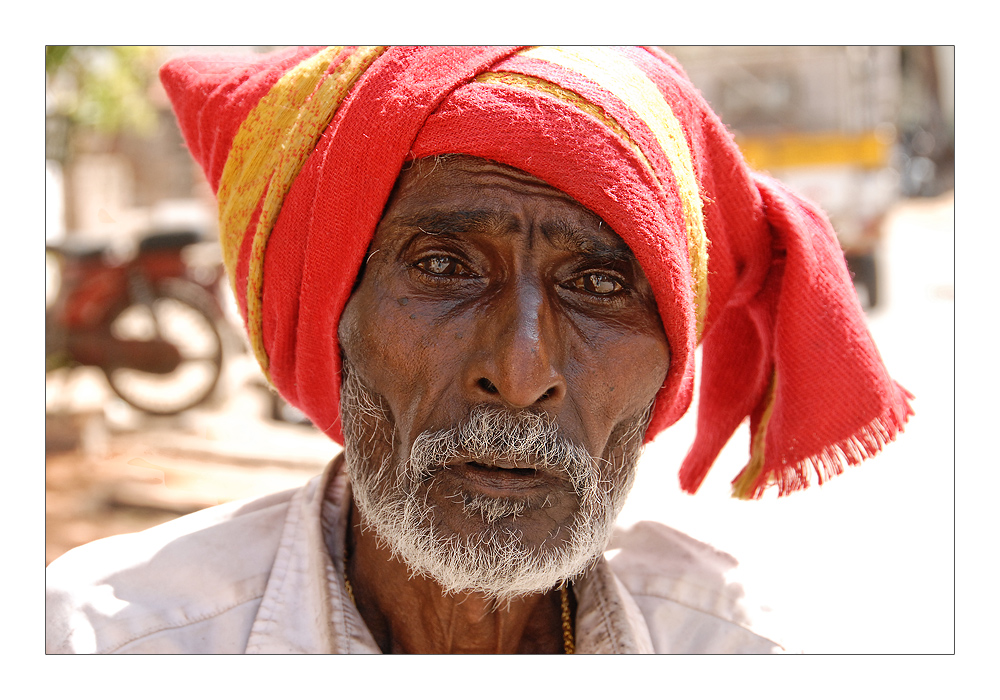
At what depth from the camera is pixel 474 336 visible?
1.76 m

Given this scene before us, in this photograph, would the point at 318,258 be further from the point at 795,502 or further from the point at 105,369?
the point at 105,369

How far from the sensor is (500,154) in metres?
1.72

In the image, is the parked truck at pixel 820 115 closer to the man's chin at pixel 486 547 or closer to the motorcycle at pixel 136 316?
the motorcycle at pixel 136 316

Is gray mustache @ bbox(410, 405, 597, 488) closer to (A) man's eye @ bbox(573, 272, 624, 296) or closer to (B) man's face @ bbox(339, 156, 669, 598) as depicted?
(B) man's face @ bbox(339, 156, 669, 598)

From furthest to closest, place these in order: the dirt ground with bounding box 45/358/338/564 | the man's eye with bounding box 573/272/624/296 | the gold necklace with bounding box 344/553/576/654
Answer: the dirt ground with bounding box 45/358/338/564
the gold necklace with bounding box 344/553/576/654
the man's eye with bounding box 573/272/624/296

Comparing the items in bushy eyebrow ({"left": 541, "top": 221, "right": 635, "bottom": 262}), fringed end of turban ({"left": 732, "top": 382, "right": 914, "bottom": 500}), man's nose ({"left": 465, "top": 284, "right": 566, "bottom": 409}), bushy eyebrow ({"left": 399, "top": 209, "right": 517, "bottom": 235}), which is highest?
bushy eyebrow ({"left": 399, "top": 209, "right": 517, "bottom": 235})

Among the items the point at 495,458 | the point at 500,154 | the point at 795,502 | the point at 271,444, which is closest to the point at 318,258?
the point at 500,154

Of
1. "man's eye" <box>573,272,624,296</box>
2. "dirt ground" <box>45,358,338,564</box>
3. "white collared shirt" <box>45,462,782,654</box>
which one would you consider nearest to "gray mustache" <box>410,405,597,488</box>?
"man's eye" <box>573,272,624,296</box>

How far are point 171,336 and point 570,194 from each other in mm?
6370

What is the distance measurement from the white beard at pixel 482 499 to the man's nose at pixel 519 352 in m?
0.05

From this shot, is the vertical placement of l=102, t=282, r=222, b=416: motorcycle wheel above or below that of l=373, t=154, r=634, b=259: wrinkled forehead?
below

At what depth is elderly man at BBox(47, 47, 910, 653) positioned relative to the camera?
1.73m

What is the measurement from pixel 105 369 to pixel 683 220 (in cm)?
655

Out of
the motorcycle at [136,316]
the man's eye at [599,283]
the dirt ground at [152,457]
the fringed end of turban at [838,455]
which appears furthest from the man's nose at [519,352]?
the motorcycle at [136,316]
